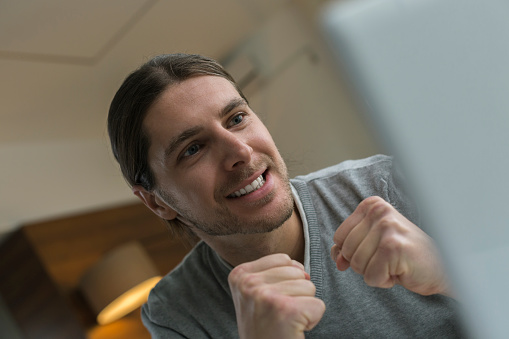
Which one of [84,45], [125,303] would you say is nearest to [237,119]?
[84,45]

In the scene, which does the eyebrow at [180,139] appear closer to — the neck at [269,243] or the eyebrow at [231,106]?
the eyebrow at [231,106]

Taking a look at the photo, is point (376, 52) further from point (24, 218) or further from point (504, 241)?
point (24, 218)

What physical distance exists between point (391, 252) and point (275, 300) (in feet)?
0.52

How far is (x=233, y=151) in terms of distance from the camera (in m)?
0.96

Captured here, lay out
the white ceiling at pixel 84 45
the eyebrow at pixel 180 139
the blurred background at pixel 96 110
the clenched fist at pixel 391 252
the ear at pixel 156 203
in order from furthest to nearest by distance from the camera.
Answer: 1. the blurred background at pixel 96 110
2. the white ceiling at pixel 84 45
3. the ear at pixel 156 203
4. the eyebrow at pixel 180 139
5. the clenched fist at pixel 391 252

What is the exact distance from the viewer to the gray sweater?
0.88m

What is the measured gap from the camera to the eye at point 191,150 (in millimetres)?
1018

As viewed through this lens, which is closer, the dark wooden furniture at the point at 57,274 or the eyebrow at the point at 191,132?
the eyebrow at the point at 191,132

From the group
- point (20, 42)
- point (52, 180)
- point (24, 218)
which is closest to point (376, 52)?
point (20, 42)

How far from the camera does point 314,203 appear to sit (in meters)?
1.08

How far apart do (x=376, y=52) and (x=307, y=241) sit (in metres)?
0.83

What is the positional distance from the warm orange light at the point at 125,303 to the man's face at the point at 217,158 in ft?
4.82

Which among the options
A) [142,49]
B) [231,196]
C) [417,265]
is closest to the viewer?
[417,265]

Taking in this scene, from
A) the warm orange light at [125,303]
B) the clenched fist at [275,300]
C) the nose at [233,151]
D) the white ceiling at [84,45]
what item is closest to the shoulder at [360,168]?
the nose at [233,151]
